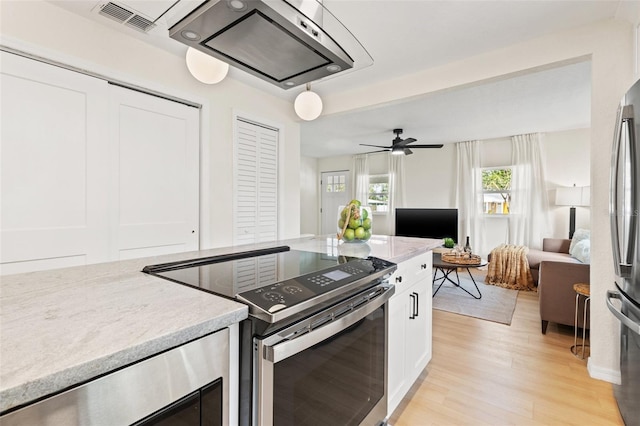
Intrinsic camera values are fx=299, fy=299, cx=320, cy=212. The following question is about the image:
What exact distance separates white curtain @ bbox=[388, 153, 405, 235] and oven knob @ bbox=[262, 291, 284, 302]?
19.8 ft

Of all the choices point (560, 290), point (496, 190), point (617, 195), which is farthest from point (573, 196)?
point (617, 195)

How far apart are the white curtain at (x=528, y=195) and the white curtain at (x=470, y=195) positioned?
0.53m

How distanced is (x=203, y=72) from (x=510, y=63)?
91.5 inches

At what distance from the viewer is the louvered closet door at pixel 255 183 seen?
3.05m

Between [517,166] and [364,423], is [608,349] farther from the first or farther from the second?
[517,166]

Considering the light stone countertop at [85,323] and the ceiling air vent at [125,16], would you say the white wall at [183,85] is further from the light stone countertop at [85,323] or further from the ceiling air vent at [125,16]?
the light stone countertop at [85,323]

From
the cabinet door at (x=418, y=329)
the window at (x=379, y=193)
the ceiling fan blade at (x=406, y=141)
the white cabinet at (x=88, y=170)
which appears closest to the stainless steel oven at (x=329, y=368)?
the cabinet door at (x=418, y=329)

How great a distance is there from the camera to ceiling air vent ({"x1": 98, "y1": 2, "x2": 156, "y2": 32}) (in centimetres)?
191

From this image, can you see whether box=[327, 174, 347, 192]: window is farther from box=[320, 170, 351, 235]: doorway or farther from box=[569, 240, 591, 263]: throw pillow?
box=[569, 240, 591, 263]: throw pillow

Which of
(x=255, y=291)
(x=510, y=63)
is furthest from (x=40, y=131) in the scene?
(x=510, y=63)

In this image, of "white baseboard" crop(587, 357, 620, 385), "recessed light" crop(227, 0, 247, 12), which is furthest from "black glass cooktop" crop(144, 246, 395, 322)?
"white baseboard" crop(587, 357, 620, 385)

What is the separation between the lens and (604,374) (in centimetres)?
205

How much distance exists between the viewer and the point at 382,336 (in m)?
1.43

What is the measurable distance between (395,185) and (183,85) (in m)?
5.01
